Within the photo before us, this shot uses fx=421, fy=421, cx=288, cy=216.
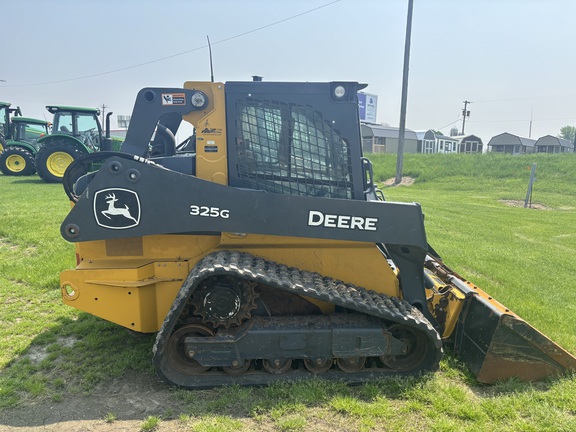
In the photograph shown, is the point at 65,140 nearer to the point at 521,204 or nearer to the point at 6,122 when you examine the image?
the point at 6,122

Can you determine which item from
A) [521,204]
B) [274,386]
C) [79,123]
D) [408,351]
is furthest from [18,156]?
[521,204]

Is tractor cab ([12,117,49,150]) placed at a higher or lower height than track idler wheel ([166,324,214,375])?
higher

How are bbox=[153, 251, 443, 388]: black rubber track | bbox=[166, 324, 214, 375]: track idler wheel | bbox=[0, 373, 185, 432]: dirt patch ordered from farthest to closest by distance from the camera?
bbox=[166, 324, 214, 375]: track idler wheel
bbox=[153, 251, 443, 388]: black rubber track
bbox=[0, 373, 185, 432]: dirt patch

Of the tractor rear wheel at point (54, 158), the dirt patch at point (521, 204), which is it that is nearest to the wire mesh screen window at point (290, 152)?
the tractor rear wheel at point (54, 158)

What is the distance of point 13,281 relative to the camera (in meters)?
5.84

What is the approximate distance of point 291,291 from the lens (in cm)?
Answer: 318

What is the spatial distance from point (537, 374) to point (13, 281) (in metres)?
6.35

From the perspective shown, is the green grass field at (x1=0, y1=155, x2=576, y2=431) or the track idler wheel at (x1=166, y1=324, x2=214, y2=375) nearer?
the green grass field at (x1=0, y1=155, x2=576, y2=431)

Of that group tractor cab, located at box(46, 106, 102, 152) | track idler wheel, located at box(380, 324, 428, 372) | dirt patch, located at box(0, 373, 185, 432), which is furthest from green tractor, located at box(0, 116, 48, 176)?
track idler wheel, located at box(380, 324, 428, 372)

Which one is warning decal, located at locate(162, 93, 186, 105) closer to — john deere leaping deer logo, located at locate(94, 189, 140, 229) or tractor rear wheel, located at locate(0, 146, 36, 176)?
john deere leaping deer logo, located at locate(94, 189, 140, 229)

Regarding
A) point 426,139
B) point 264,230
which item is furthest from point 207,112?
point 426,139

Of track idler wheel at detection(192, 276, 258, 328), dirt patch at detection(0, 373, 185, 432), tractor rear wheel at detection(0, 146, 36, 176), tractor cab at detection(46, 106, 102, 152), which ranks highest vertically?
tractor cab at detection(46, 106, 102, 152)

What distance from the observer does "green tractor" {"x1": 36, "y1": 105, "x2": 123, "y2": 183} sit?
1609cm

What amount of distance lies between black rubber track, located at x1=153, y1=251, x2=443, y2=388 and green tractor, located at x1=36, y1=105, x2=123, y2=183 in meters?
13.8
